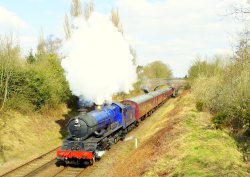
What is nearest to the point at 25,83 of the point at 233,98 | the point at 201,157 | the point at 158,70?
the point at 233,98

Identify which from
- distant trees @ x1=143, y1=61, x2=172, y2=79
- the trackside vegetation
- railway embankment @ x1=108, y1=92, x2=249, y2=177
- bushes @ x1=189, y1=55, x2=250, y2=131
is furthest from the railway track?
distant trees @ x1=143, y1=61, x2=172, y2=79

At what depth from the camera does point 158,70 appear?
112 meters

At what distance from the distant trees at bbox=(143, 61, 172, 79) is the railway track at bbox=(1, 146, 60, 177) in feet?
Result: 294

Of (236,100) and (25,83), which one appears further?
(25,83)

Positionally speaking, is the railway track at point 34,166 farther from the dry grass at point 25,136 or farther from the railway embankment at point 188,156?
the railway embankment at point 188,156

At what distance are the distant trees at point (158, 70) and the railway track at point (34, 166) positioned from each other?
8965 cm

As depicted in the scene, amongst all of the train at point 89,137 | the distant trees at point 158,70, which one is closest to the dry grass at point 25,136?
the train at point 89,137

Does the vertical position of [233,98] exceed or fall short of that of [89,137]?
it exceeds it

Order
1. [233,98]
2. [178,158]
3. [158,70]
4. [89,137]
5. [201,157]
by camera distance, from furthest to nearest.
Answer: [158,70]
[233,98]
[89,137]
[178,158]
[201,157]

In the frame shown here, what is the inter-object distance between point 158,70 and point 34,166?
96644mm

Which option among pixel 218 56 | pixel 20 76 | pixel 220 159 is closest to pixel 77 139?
pixel 220 159

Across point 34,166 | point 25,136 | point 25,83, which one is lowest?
point 34,166

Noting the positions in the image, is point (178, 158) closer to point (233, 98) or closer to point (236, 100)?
point (236, 100)

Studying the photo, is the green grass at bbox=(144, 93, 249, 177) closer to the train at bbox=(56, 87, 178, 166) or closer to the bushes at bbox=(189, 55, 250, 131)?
the bushes at bbox=(189, 55, 250, 131)
